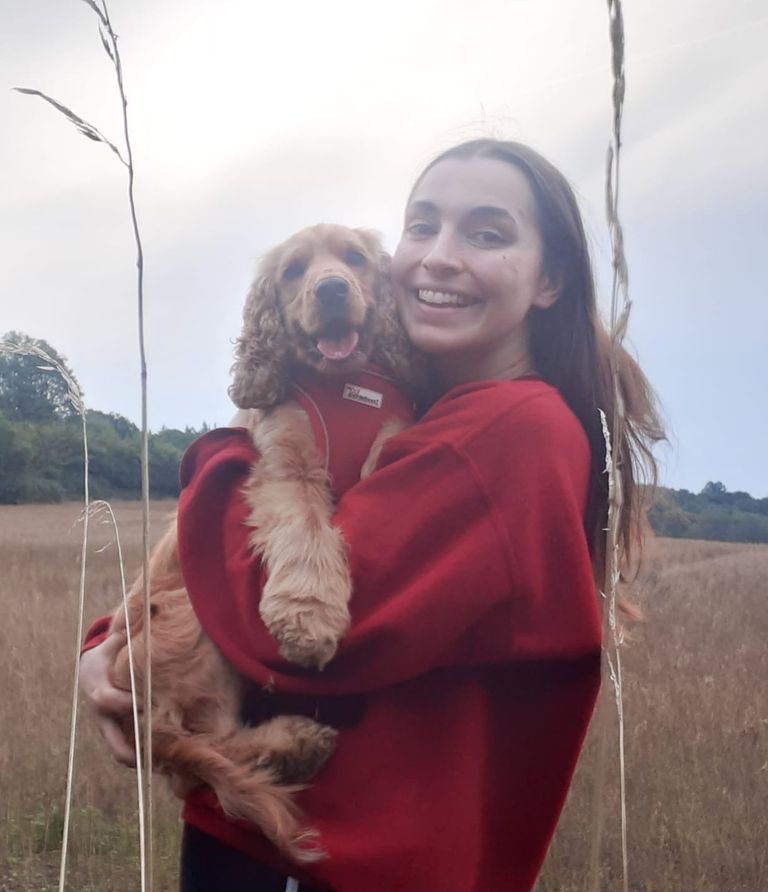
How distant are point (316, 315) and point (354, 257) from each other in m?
0.25

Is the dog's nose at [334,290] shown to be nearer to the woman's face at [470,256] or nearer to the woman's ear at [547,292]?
the woman's face at [470,256]

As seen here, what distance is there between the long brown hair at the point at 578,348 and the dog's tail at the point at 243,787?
85 centimetres

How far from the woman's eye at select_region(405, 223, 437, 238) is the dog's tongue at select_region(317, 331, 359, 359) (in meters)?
0.28

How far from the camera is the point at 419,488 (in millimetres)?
1720

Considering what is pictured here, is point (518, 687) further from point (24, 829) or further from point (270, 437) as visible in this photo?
point (24, 829)

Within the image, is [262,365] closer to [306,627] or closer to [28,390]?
[28,390]

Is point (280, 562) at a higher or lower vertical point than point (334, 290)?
lower

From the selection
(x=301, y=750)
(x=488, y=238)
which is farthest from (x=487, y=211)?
(x=301, y=750)

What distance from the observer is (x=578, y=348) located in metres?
2.05

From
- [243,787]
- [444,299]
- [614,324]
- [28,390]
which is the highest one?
[444,299]

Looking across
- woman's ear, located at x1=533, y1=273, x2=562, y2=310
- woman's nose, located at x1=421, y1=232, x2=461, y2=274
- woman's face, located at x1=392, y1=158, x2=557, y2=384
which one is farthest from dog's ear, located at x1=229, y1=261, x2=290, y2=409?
woman's ear, located at x1=533, y1=273, x2=562, y2=310

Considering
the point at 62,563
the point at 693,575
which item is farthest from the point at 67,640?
the point at 693,575

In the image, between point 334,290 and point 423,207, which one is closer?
point 423,207

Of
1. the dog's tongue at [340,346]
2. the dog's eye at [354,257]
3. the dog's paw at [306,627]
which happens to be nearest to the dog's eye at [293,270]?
the dog's eye at [354,257]
